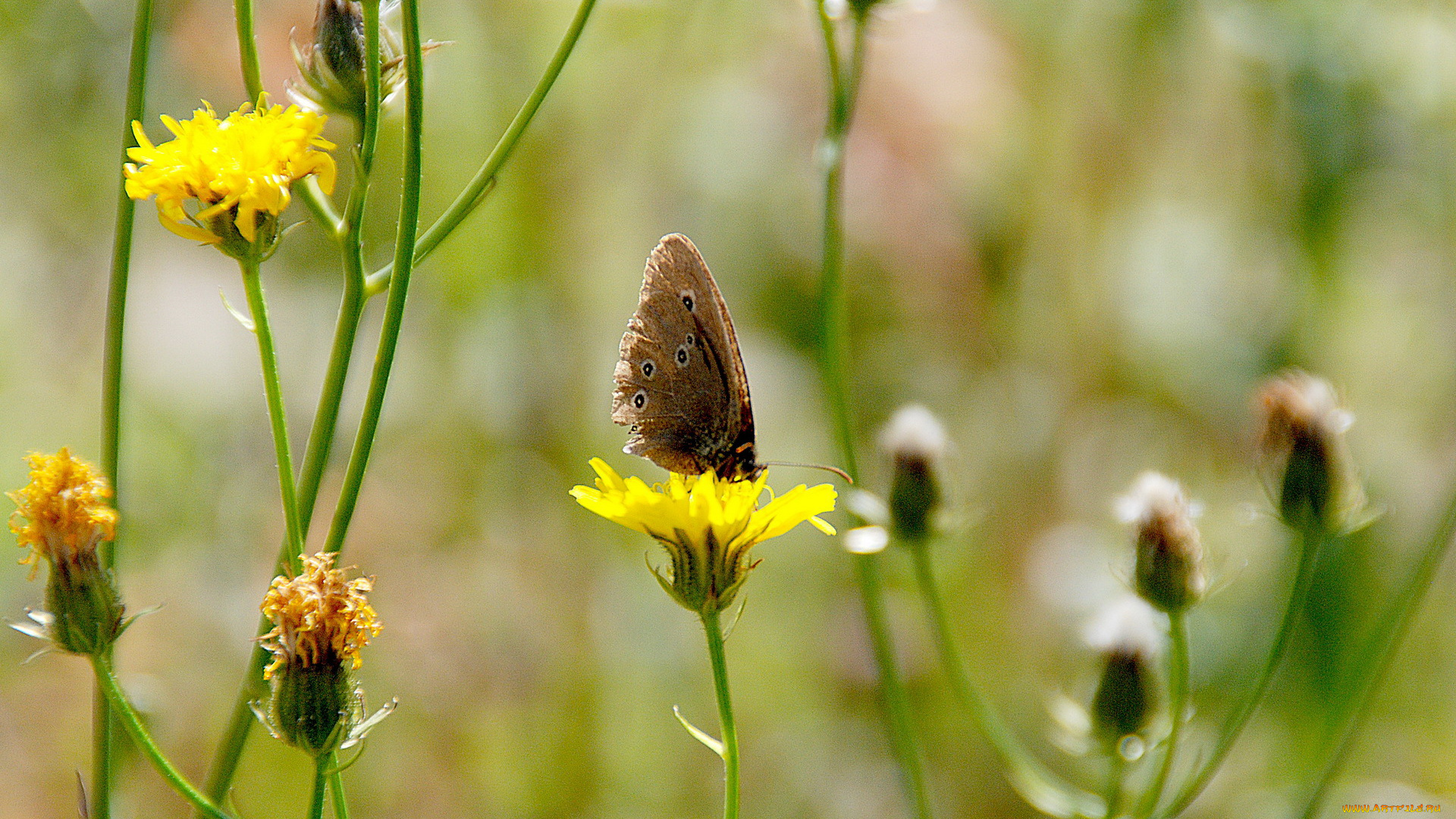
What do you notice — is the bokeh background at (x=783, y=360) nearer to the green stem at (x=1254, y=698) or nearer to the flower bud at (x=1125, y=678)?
the flower bud at (x=1125, y=678)

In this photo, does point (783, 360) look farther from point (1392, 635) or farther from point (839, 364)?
point (1392, 635)

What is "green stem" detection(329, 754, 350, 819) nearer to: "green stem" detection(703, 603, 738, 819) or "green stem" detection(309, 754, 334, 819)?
"green stem" detection(309, 754, 334, 819)

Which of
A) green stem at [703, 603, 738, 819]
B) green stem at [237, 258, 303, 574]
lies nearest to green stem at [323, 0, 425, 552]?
green stem at [237, 258, 303, 574]

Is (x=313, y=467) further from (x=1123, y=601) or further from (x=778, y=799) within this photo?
(x=778, y=799)

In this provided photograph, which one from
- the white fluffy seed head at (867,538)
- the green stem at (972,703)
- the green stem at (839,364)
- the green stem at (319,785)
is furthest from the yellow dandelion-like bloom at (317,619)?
the green stem at (972,703)

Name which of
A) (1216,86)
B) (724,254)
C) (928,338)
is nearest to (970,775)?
(928,338)

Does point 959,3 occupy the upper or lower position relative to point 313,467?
upper
